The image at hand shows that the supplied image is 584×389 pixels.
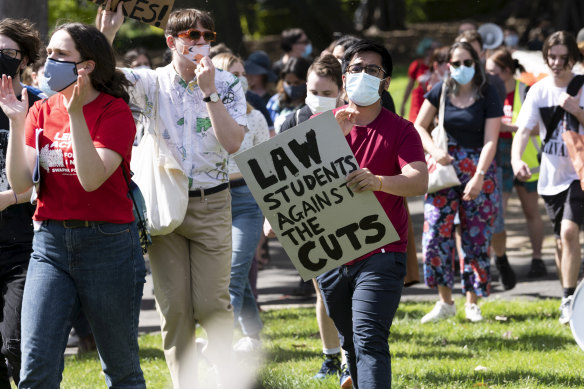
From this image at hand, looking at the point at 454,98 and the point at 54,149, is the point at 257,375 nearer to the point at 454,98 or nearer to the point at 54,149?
the point at 54,149

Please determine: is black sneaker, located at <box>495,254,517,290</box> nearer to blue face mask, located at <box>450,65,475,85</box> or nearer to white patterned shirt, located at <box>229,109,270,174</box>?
blue face mask, located at <box>450,65,475,85</box>

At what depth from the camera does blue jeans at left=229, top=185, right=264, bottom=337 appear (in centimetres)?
637

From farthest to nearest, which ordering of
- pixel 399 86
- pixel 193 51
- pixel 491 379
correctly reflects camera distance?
pixel 399 86 < pixel 491 379 < pixel 193 51

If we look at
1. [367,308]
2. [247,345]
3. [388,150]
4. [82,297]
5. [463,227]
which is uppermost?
[388,150]

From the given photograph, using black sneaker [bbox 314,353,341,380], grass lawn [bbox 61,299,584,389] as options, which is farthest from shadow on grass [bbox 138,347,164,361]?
black sneaker [bbox 314,353,341,380]

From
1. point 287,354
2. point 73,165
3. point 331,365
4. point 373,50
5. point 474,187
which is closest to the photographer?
point 73,165

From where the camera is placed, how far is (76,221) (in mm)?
3994

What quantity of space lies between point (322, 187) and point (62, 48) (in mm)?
1360

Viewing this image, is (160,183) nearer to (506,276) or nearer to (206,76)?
(206,76)

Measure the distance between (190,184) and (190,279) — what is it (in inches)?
20.4

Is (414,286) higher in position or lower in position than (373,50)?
lower

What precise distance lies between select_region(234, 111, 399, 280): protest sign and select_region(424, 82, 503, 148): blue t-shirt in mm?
3062

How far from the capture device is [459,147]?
293 inches

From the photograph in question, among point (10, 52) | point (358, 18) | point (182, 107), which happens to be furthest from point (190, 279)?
point (358, 18)
